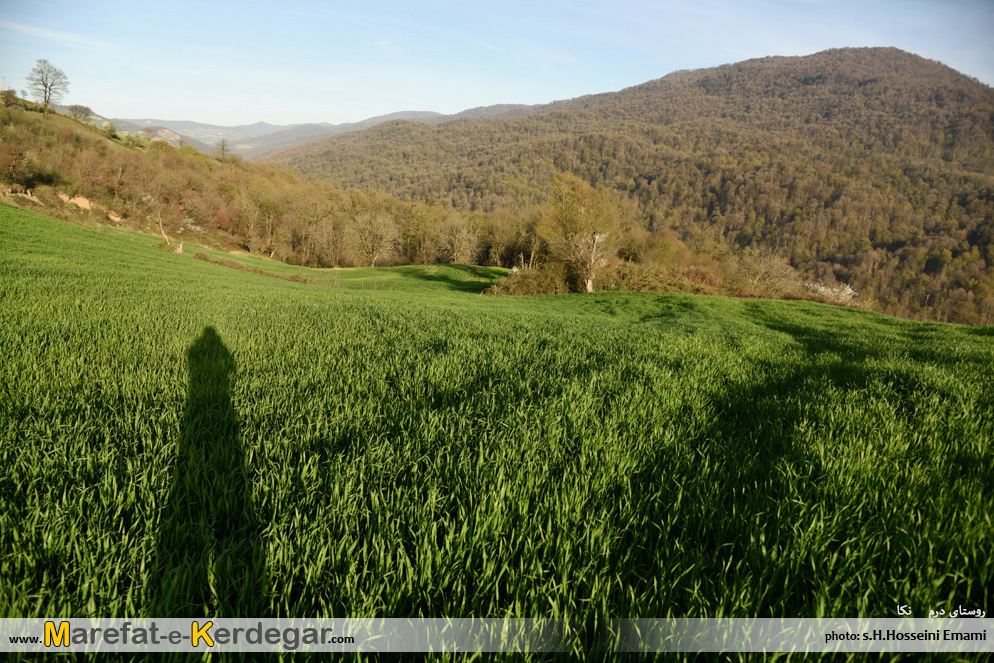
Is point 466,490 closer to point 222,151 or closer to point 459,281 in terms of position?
point 459,281

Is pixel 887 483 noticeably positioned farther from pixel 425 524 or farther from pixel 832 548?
pixel 425 524

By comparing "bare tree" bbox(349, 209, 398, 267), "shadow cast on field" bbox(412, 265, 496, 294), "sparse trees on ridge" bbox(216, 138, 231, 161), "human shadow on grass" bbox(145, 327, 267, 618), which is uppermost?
"sparse trees on ridge" bbox(216, 138, 231, 161)

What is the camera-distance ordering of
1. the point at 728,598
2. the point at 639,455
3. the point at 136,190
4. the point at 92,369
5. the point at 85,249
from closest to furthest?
1. the point at 728,598
2. the point at 639,455
3. the point at 92,369
4. the point at 85,249
5. the point at 136,190

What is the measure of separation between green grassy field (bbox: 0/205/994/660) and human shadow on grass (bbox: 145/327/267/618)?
1 centimetres

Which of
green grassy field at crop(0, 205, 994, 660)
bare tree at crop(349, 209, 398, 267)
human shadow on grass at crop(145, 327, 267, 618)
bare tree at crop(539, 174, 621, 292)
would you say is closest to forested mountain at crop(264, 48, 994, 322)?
bare tree at crop(539, 174, 621, 292)

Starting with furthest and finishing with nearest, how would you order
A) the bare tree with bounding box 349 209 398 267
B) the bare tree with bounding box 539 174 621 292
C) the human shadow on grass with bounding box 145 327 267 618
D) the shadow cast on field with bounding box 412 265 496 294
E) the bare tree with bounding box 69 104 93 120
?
the bare tree with bounding box 69 104 93 120, the bare tree with bounding box 349 209 398 267, the shadow cast on field with bounding box 412 265 496 294, the bare tree with bounding box 539 174 621 292, the human shadow on grass with bounding box 145 327 267 618

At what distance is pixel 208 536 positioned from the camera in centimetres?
142

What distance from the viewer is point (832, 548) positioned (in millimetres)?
1597

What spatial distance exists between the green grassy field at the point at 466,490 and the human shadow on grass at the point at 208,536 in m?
0.01

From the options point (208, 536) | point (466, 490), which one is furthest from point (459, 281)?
point (208, 536)

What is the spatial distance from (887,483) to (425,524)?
2346 mm

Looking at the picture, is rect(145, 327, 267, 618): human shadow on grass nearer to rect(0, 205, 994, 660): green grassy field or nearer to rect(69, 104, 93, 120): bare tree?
rect(0, 205, 994, 660): green grassy field

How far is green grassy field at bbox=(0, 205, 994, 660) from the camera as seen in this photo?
1292mm

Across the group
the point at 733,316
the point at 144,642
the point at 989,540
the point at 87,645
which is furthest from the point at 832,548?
the point at 733,316
